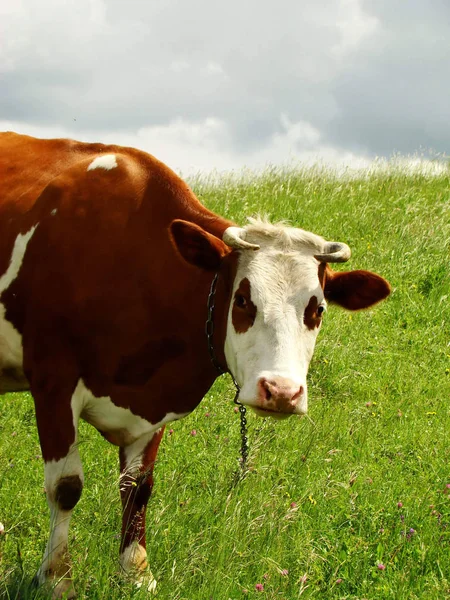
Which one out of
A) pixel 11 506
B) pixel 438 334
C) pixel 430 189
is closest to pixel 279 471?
pixel 11 506

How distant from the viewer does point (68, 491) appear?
188 inches

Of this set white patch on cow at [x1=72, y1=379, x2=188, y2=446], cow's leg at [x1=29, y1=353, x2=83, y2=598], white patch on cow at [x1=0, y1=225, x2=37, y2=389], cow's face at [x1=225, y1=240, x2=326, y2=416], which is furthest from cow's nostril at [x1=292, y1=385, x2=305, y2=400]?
white patch on cow at [x1=0, y1=225, x2=37, y2=389]

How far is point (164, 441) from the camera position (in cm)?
675

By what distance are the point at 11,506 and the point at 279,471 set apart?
1943 mm

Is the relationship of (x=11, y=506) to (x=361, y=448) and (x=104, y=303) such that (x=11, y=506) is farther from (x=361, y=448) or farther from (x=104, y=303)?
(x=361, y=448)

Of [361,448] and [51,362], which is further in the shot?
[361,448]

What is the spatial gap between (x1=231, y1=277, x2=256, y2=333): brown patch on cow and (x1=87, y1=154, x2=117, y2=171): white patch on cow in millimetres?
1311

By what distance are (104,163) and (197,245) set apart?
3.21 feet

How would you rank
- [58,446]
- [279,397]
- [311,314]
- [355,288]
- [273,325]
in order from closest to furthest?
[279,397] → [273,325] → [311,314] → [58,446] → [355,288]

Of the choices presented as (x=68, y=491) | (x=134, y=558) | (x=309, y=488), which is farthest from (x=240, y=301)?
(x=309, y=488)

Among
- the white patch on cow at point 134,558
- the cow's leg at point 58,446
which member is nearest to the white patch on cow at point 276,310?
the cow's leg at point 58,446

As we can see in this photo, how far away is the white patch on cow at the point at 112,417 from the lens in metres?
4.87

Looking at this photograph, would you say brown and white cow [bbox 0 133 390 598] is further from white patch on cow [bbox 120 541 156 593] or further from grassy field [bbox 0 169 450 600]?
grassy field [bbox 0 169 450 600]

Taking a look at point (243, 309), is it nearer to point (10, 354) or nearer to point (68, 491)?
point (68, 491)
